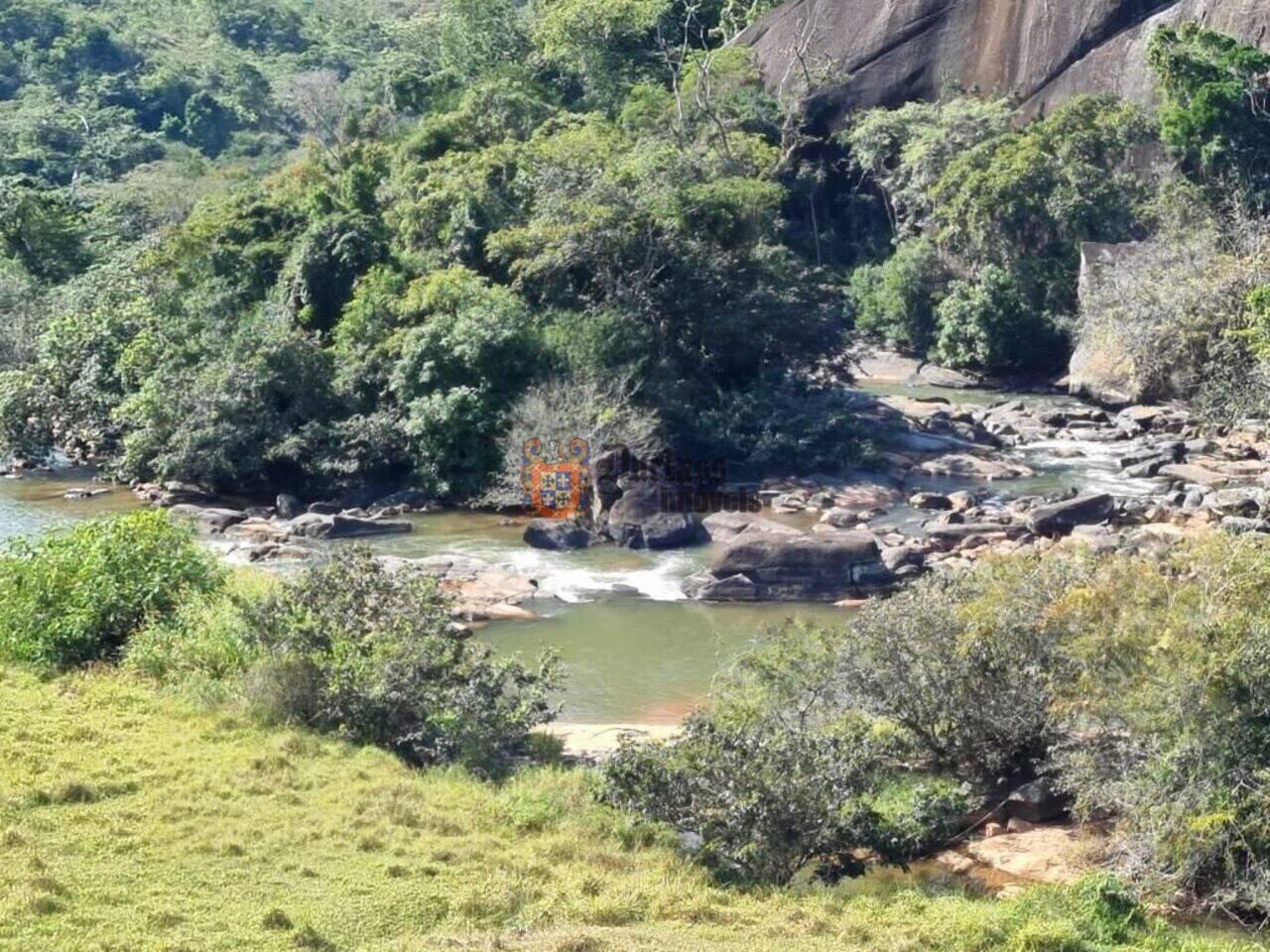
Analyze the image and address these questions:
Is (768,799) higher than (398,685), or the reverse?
(398,685)

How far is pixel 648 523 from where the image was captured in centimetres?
2739

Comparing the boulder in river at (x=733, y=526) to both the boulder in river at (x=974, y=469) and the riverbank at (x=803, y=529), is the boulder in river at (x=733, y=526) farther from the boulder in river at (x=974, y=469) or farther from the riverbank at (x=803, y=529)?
the boulder in river at (x=974, y=469)

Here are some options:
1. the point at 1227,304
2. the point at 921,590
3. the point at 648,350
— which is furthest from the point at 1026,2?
the point at 921,590

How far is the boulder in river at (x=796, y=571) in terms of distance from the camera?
24047 millimetres

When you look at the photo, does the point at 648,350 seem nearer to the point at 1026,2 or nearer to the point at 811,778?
Answer: the point at 811,778

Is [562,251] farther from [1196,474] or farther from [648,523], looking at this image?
[1196,474]

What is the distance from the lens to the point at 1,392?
34.8m

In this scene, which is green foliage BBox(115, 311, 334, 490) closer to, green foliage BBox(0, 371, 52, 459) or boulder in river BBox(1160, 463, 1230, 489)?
green foliage BBox(0, 371, 52, 459)

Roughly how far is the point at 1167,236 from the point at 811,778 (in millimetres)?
29276

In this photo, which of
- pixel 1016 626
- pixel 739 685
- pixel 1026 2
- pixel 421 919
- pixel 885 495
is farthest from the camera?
pixel 1026 2

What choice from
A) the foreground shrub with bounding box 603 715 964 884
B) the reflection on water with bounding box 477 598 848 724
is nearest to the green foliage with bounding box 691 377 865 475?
the reflection on water with bounding box 477 598 848 724
